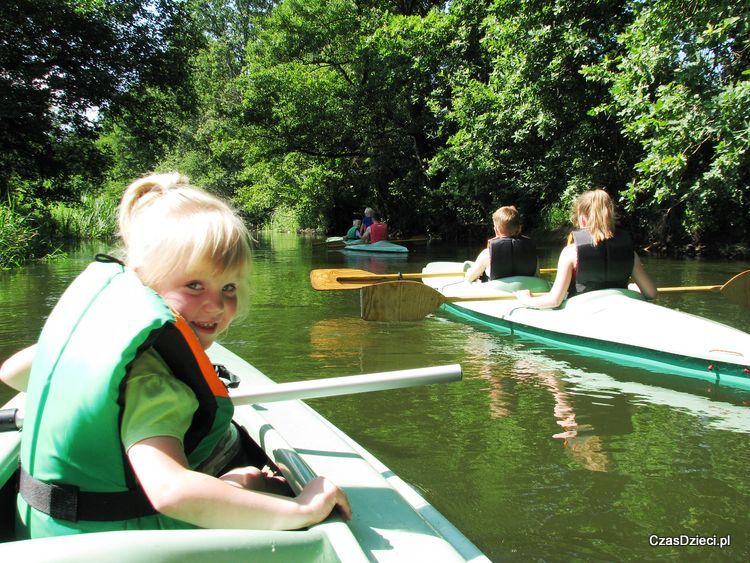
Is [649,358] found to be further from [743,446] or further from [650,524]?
[650,524]

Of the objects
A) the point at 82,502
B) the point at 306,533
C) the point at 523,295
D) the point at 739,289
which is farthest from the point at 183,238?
the point at 739,289

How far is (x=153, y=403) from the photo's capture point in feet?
3.78

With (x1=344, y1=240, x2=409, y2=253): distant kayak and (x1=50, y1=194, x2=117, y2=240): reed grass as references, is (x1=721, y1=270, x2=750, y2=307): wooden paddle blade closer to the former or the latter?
(x1=344, y1=240, x2=409, y2=253): distant kayak

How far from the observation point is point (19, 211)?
13.1 metres

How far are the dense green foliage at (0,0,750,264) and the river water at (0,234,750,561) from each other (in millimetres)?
3898

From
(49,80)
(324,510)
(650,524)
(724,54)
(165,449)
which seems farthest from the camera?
(49,80)

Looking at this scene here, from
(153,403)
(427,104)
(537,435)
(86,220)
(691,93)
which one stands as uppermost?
(427,104)

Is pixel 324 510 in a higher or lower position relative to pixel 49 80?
lower

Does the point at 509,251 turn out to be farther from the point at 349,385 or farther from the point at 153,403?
the point at 153,403

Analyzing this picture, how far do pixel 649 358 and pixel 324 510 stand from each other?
354cm

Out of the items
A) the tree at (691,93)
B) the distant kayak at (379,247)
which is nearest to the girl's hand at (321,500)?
the tree at (691,93)

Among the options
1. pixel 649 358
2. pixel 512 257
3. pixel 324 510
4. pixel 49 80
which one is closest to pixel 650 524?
pixel 324 510

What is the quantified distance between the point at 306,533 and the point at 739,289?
17.5 ft

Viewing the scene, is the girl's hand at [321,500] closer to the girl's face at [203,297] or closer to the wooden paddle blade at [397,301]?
the girl's face at [203,297]
